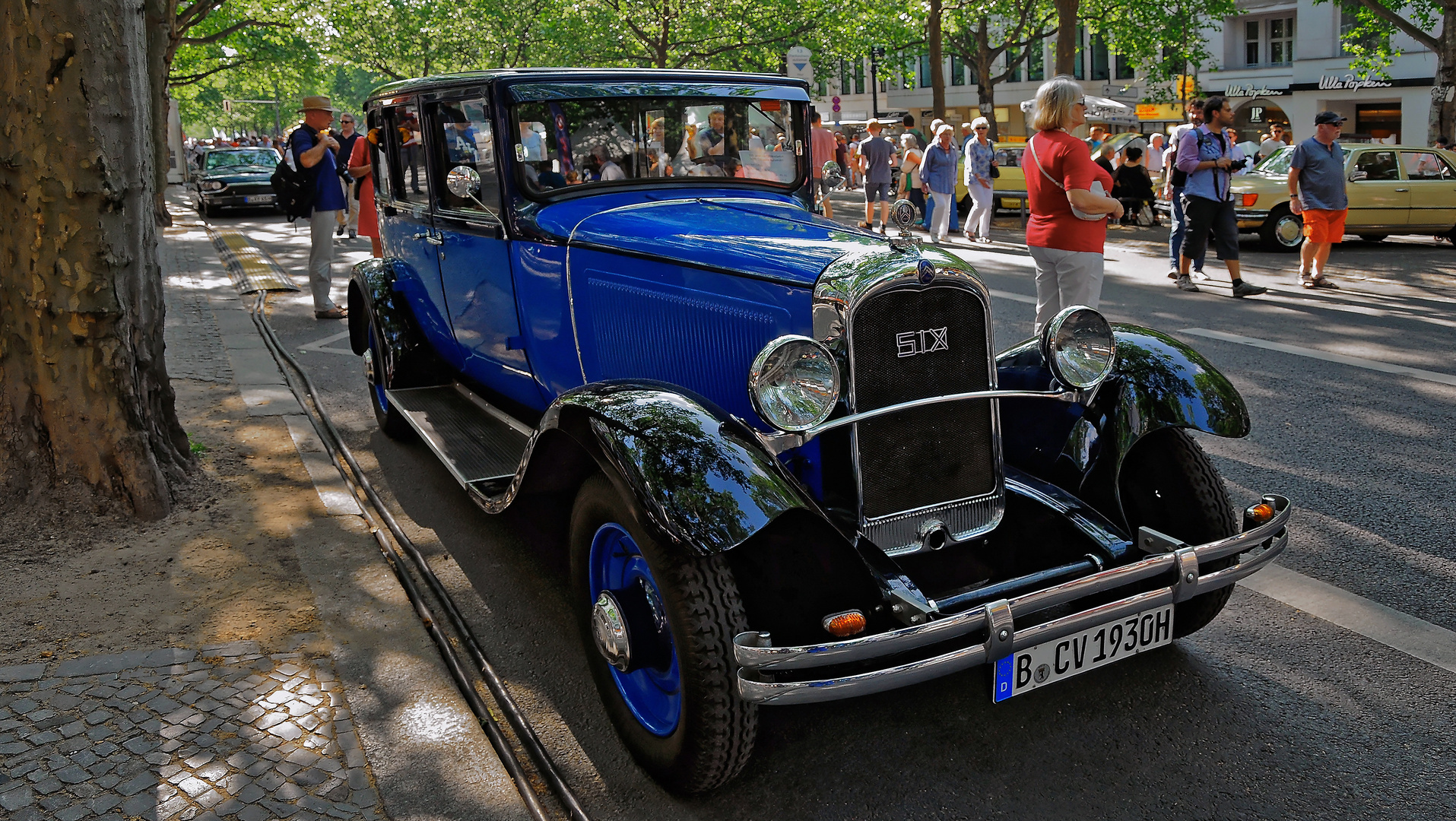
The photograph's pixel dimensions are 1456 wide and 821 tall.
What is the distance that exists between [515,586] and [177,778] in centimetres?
154

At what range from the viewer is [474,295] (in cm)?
509

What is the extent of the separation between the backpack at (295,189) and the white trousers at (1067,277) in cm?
666

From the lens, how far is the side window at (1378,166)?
46.2 ft

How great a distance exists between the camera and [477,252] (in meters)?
4.95

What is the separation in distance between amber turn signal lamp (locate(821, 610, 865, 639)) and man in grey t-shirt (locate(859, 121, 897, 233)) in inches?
550

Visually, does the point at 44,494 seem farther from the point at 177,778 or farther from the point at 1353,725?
the point at 1353,725

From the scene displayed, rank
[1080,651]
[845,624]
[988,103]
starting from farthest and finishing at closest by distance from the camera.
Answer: [988,103]
[1080,651]
[845,624]

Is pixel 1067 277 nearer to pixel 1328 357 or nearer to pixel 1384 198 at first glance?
pixel 1328 357

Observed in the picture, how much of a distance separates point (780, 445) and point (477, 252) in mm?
2434

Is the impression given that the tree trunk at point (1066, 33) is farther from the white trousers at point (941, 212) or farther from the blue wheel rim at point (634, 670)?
the blue wheel rim at point (634, 670)

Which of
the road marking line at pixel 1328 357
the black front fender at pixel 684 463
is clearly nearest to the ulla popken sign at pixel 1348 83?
the road marking line at pixel 1328 357

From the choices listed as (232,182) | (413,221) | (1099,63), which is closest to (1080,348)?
(413,221)

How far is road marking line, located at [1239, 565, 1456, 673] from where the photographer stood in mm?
3514

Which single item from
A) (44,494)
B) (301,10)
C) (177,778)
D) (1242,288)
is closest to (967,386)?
(177,778)
